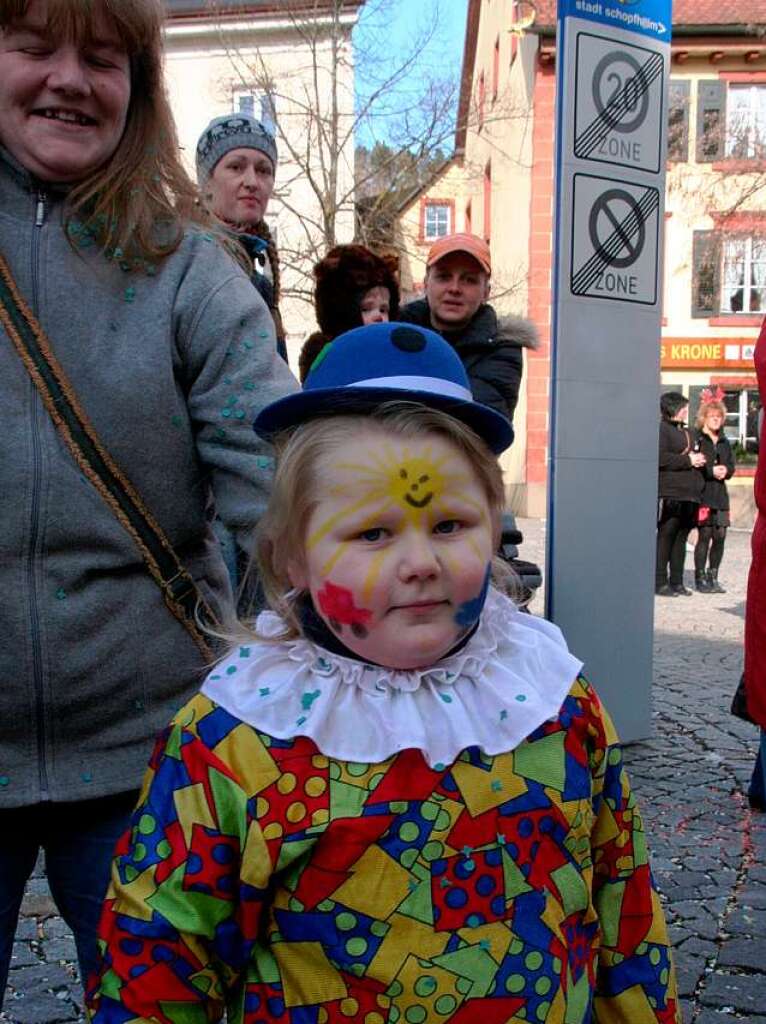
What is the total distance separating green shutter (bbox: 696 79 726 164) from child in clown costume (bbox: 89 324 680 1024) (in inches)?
939

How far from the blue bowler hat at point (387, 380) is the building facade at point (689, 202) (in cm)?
1807

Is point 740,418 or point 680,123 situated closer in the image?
point 680,123

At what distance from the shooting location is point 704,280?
2431cm

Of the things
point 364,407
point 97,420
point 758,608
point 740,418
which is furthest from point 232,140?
point 740,418

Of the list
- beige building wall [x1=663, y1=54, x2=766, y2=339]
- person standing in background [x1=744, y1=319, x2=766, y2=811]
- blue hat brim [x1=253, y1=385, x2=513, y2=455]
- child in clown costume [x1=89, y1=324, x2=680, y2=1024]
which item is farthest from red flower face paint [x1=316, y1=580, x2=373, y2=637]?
beige building wall [x1=663, y1=54, x2=766, y2=339]

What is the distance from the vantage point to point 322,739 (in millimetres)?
1389

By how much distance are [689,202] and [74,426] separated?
78.9 feet

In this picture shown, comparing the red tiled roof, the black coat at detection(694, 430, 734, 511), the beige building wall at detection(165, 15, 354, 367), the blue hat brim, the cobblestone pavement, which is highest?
the red tiled roof

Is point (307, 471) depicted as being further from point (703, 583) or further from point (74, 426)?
point (703, 583)

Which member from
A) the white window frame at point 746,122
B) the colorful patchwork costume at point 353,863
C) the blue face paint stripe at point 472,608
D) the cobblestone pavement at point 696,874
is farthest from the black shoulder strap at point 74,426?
the white window frame at point 746,122

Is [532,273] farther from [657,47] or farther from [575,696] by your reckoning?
[575,696]

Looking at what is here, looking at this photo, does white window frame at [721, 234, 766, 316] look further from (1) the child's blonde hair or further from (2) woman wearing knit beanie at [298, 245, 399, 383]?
(1) the child's blonde hair

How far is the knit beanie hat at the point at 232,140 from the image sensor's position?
4.13 metres

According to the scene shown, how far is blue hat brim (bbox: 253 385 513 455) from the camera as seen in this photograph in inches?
56.7
